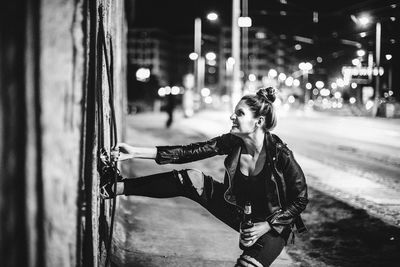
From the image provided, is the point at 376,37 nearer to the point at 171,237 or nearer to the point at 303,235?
the point at 303,235

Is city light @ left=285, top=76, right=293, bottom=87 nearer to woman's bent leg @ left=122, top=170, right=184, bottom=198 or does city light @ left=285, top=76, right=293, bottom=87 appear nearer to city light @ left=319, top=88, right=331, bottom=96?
city light @ left=319, top=88, right=331, bottom=96

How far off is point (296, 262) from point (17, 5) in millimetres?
3856

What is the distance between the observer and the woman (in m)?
2.88

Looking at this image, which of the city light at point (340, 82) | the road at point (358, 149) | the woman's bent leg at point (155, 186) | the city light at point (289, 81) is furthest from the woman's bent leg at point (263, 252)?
the city light at point (289, 81)

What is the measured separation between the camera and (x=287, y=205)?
2.91 metres

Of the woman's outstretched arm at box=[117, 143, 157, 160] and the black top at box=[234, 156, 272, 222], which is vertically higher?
the woman's outstretched arm at box=[117, 143, 157, 160]

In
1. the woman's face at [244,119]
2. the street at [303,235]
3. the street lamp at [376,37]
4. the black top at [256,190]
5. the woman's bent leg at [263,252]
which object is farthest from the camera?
the street lamp at [376,37]

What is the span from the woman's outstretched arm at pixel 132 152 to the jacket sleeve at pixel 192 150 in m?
0.05

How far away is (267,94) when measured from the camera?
308 cm

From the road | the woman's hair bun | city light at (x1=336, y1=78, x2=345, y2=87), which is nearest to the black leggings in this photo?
the woman's hair bun

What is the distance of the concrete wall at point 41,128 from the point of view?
1545 millimetres

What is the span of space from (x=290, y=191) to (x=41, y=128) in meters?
1.76

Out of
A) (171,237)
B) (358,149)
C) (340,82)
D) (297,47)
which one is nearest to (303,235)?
(171,237)

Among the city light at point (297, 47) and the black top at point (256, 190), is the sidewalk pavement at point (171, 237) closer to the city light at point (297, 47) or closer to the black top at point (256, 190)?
the black top at point (256, 190)
